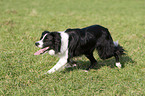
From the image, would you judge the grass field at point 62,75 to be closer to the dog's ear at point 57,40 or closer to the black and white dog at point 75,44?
the black and white dog at point 75,44

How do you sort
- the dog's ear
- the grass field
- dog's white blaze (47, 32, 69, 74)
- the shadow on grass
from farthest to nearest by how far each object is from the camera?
the shadow on grass → dog's white blaze (47, 32, 69, 74) → the dog's ear → the grass field

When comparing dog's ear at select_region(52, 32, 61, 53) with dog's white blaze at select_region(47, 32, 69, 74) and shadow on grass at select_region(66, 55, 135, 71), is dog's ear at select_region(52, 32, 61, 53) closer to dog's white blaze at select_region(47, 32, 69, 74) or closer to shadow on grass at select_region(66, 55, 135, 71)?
dog's white blaze at select_region(47, 32, 69, 74)

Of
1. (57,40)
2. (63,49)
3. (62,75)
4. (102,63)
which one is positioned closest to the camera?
(57,40)

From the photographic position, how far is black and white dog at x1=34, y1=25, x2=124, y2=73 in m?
3.34

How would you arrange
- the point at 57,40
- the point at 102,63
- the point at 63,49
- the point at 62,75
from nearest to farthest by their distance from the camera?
1. the point at 57,40
2. the point at 63,49
3. the point at 62,75
4. the point at 102,63

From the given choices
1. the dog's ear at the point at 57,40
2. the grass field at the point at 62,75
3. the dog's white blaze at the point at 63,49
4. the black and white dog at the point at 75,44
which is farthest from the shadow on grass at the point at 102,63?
the dog's ear at the point at 57,40

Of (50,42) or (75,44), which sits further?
(75,44)

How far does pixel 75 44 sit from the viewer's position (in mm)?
3531

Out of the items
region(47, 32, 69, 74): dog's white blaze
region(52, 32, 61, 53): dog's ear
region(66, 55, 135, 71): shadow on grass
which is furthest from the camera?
region(66, 55, 135, 71): shadow on grass

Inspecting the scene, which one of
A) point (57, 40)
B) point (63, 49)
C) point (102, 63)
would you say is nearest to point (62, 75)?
point (63, 49)

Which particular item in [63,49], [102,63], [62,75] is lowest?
[102,63]

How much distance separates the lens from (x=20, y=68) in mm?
3951

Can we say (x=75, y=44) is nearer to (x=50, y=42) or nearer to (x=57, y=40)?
(x=57, y=40)

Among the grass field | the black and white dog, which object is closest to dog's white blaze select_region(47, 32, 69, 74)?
the black and white dog
